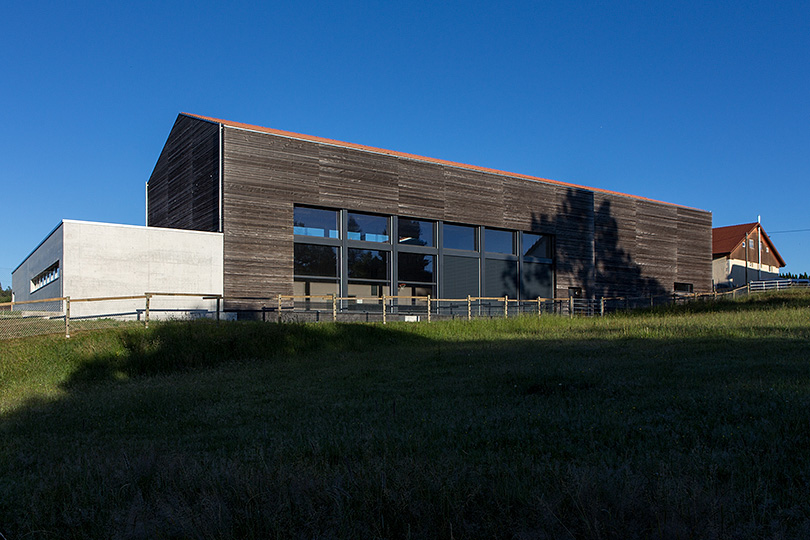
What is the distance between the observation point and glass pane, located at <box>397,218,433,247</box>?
29.9m

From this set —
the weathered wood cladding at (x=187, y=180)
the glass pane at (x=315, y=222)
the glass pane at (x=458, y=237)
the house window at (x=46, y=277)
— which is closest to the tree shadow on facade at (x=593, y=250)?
the glass pane at (x=458, y=237)

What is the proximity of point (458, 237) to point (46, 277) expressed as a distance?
21.3m

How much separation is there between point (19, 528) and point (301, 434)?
117 inches

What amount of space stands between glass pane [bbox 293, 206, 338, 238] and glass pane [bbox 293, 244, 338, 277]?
66cm

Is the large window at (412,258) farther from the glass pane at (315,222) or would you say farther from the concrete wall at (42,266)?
the concrete wall at (42,266)

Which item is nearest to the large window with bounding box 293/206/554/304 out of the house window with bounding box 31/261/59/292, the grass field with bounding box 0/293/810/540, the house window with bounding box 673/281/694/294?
the house window with bounding box 31/261/59/292

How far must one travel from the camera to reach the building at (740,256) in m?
57.8

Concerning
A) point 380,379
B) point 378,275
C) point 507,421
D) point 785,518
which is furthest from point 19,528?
point 378,275

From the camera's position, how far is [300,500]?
411cm

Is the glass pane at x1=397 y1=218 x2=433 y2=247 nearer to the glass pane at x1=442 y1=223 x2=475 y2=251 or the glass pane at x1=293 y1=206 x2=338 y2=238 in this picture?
the glass pane at x1=442 y1=223 x2=475 y2=251

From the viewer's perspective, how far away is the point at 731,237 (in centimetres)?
5981

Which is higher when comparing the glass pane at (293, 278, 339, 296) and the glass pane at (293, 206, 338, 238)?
the glass pane at (293, 206, 338, 238)

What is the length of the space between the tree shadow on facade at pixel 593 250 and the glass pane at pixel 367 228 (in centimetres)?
964

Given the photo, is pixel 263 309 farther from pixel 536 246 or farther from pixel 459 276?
pixel 536 246
